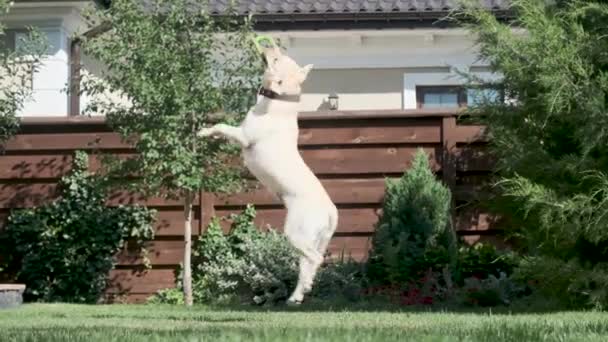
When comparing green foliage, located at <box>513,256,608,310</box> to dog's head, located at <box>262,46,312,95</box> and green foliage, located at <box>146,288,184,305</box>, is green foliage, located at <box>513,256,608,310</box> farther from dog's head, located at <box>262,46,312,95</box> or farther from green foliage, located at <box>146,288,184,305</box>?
green foliage, located at <box>146,288,184,305</box>

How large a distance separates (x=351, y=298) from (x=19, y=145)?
4.22 meters

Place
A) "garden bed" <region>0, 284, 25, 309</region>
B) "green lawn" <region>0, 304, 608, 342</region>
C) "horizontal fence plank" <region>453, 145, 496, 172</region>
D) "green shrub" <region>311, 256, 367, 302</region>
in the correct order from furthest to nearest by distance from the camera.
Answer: "horizontal fence plank" <region>453, 145, 496, 172</region>
"green shrub" <region>311, 256, 367, 302</region>
"garden bed" <region>0, 284, 25, 309</region>
"green lawn" <region>0, 304, 608, 342</region>

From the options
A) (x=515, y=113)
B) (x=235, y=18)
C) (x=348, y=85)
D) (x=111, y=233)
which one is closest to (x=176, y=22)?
(x=235, y=18)

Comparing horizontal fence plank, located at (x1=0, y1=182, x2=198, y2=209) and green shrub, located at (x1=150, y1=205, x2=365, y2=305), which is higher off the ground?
horizontal fence plank, located at (x1=0, y1=182, x2=198, y2=209)

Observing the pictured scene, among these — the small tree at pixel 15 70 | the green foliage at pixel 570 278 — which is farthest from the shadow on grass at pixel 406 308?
the small tree at pixel 15 70

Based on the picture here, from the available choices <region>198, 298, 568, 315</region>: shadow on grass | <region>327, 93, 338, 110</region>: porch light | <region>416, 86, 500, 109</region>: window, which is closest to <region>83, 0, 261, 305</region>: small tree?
<region>198, 298, 568, 315</region>: shadow on grass

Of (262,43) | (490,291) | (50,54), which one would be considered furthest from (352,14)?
(262,43)

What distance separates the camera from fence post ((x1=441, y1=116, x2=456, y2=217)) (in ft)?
39.6

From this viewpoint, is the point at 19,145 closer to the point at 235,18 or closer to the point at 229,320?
the point at 235,18

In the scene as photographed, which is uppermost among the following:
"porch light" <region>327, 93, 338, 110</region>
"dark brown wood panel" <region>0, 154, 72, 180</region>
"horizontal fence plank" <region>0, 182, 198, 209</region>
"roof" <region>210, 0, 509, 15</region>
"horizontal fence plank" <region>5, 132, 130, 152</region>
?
"roof" <region>210, 0, 509, 15</region>

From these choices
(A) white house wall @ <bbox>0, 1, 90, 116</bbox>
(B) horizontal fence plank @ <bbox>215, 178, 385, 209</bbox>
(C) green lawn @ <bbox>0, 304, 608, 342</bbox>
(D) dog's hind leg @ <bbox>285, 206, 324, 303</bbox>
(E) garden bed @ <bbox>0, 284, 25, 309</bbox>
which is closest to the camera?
(C) green lawn @ <bbox>0, 304, 608, 342</bbox>

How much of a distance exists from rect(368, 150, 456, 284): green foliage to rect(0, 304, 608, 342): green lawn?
→ 80.7 inches

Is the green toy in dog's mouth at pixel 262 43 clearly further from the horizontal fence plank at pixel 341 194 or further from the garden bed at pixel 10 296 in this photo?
the garden bed at pixel 10 296

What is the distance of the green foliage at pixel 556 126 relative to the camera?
9.16 m
